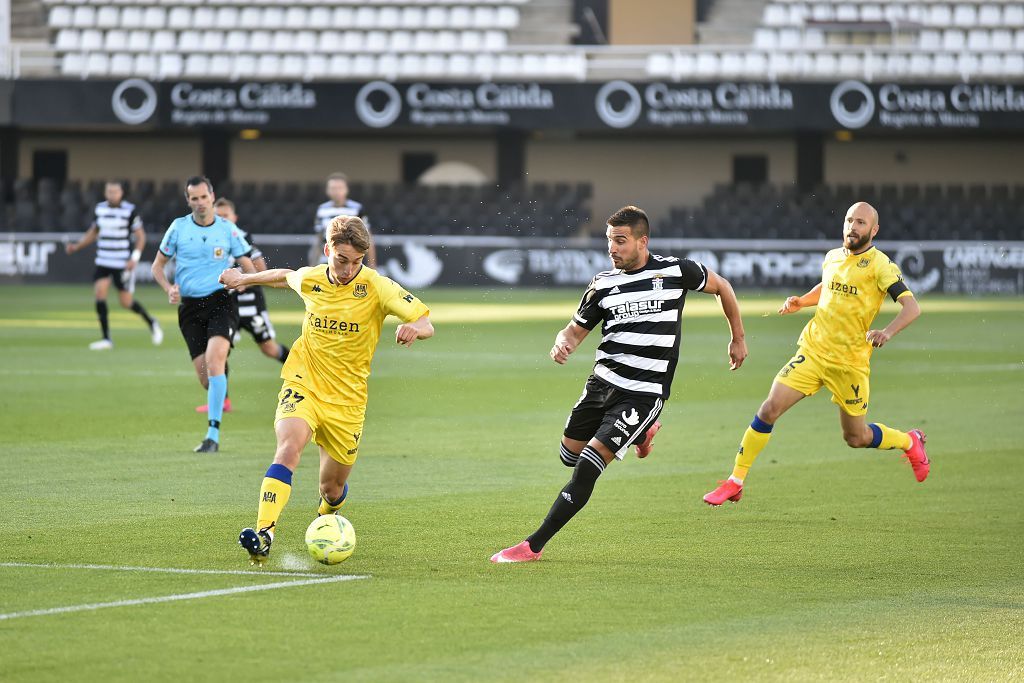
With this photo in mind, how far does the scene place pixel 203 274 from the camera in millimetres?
12570

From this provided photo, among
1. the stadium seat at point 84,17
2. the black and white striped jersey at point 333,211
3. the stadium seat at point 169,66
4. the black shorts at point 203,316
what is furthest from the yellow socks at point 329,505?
the stadium seat at point 84,17

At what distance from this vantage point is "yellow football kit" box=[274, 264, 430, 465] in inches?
313

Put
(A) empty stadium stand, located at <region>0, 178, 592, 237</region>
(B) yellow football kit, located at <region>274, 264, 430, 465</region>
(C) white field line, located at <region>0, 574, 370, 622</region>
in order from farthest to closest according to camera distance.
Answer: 1. (A) empty stadium stand, located at <region>0, 178, 592, 237</region>
2. (B) yellow football kit, located at <region>274, 264, 430, 465</region>
3. (C) white field line, located at <region>0, 574, 370, 622</region>

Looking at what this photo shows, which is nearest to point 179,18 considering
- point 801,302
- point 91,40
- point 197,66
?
point 91,40

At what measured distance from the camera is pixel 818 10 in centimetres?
3962

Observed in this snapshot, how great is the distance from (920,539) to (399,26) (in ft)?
109

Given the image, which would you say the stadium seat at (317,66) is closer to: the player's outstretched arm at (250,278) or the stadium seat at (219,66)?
the stadium seat at (219,66)

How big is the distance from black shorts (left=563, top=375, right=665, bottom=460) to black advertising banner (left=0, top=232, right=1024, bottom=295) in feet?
81.2

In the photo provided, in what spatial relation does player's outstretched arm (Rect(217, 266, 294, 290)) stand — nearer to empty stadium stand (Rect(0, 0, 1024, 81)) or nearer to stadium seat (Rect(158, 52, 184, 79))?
empty stadium stand (Rect(0, 0, 1024, 81))

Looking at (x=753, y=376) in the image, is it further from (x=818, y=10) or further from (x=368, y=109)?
(x=818, y=10)

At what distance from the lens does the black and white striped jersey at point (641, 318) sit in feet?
26.9


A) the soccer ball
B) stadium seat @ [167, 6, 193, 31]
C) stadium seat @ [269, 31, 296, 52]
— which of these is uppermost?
stadium seat @ [167, 6, 193, 31]

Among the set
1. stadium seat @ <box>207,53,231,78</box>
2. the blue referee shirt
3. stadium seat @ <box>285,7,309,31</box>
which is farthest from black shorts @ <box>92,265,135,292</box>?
stadium seat @ <box>285,7,309,31</box>

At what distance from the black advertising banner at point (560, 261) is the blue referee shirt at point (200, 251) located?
20.8m
